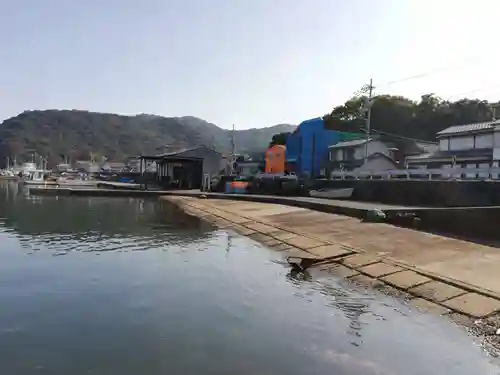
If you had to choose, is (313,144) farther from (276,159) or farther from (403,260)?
(403,260)

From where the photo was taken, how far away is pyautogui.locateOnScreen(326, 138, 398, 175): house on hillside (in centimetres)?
4291

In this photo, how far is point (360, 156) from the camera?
1817 inches

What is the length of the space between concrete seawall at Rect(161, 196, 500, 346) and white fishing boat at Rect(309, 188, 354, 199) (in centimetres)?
909

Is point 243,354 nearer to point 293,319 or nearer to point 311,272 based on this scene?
point 293,319

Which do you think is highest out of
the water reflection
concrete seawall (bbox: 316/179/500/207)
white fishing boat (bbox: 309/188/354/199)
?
concrete seawall (bbox: 316/179/500/207)

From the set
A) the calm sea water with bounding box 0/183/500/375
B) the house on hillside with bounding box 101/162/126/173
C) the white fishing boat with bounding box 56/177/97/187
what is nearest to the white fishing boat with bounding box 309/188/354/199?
the calm sea water with bounding box 0/183/500/375

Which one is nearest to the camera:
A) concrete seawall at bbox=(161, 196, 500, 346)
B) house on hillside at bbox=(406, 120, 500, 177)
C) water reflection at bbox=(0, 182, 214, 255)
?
concrete seawall at bbox=(161, 196, 500, 346)

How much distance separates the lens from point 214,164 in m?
52.8

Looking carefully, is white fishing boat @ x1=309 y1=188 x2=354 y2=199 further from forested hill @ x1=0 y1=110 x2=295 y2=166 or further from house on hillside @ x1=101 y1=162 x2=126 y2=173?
forested hill @ x1=0 y1=110 x2=295 y2=166

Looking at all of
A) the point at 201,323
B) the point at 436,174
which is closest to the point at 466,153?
the point at 436,174

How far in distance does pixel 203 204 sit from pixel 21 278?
21646mm

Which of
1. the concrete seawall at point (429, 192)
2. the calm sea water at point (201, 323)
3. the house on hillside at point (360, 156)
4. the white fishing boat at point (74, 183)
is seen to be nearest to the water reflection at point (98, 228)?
the calm sea water at point (201, 323)

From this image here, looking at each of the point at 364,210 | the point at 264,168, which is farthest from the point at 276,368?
the point at 264,168

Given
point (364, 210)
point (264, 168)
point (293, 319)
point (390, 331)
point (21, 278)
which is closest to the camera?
point (390, 331)
